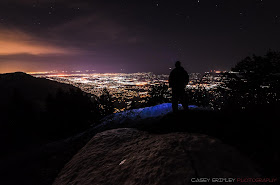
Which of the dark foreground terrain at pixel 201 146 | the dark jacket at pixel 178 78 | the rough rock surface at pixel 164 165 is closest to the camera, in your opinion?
the rough rock surface at pixel 164 165

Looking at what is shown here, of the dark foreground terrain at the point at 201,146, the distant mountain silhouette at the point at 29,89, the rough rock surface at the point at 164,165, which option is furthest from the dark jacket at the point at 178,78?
the distant mountain silhouette at the point at 29,89

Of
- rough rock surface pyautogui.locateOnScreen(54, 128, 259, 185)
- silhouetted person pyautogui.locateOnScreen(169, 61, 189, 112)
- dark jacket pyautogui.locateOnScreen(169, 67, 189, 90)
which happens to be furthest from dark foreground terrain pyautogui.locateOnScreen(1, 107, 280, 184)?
dark jacket pyautogui.locateOnScreen(169, 67, 189, 90)

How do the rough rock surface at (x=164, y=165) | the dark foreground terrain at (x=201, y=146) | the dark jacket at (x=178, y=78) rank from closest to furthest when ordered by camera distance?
the rough rock surface at (x=164, y=165)
the dark foreground terrain at (x=201, y=146)
the dark jacket at (x=178, y=78)

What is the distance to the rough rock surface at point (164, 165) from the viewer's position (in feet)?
8.98

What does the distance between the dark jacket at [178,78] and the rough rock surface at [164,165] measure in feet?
11.5

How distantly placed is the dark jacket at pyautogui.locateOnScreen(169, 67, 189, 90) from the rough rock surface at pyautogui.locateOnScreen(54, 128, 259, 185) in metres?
3.52

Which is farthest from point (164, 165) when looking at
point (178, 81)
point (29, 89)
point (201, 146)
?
point (29, 89)

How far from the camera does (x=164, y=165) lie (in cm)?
322

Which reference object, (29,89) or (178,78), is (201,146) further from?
(29,89)

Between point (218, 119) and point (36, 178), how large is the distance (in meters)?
7.39

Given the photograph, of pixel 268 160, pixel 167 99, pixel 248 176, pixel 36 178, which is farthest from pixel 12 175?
pixel 167 99

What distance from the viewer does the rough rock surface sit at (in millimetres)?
2738

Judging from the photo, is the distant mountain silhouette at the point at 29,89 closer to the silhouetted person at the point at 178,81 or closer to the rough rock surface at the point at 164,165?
the silhouetted person at the point at 178,81

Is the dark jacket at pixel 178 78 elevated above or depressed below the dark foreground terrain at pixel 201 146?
above
